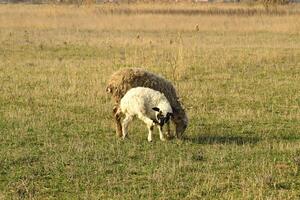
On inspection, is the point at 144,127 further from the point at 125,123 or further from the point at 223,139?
the point at 223,139

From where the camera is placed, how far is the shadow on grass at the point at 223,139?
12.0 meters

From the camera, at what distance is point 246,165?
33.4 feet

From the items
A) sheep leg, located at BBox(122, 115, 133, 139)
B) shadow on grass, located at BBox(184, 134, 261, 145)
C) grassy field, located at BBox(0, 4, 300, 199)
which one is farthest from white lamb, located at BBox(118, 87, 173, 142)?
shadow on grass, located at BBox(184, 134, 261, 145)

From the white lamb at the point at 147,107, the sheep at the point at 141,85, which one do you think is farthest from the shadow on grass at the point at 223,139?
the white lamb at the point at 147,107

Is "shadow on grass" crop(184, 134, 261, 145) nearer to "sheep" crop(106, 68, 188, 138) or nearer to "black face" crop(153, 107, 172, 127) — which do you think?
"sheep" crop(106, 68, 188, 138)

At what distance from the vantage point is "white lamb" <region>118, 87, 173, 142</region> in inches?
466

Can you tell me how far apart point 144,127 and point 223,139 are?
1.98 m

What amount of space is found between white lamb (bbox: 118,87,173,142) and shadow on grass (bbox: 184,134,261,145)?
28.8 inches

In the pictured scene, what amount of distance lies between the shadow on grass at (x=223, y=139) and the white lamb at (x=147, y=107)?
732 millimetres

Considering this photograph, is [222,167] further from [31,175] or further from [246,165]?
[31,175]

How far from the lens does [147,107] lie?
470 inches

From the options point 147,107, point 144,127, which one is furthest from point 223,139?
point 144,127

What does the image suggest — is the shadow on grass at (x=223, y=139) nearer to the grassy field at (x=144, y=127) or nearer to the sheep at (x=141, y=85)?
the grassy field at (x=144, y=127)

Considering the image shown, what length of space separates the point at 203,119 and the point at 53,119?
137 inches
